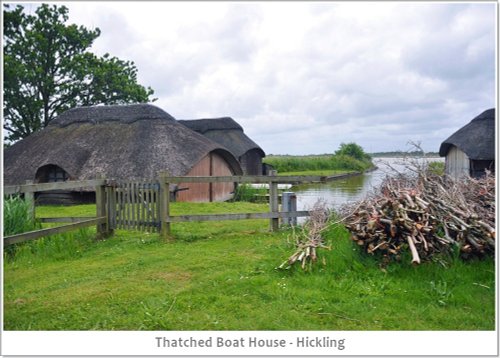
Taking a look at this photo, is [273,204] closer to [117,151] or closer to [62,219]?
[62,219]

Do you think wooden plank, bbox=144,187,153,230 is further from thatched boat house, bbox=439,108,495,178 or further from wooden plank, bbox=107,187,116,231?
thatched boat house, bbox=439,108,495,178

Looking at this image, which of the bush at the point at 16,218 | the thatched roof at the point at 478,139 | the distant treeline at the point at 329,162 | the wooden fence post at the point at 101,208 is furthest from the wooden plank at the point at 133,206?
the distant treeline at the point at 329,162

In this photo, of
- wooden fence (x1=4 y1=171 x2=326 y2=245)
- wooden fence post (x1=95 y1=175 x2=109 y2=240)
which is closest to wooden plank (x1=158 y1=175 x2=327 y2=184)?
wooden fence (x1=4 y1=171 x2=326 y2=245)

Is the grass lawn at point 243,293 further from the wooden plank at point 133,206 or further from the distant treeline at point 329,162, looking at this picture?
the distant treeline at point 329,162

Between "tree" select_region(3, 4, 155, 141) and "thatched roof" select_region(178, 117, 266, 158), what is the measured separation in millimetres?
7059

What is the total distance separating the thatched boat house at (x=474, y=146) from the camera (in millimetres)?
12555

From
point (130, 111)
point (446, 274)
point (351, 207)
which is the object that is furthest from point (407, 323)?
point (130, 111)

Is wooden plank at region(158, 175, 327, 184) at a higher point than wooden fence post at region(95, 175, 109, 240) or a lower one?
higher

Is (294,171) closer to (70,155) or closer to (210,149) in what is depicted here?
(210,149)

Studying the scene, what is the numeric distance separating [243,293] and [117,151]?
12978mm

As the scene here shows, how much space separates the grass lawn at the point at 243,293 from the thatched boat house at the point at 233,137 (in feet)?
74.2

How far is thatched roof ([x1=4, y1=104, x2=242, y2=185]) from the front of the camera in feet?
48.5

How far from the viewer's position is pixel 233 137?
28484 millimetres

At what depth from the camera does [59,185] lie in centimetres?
662
